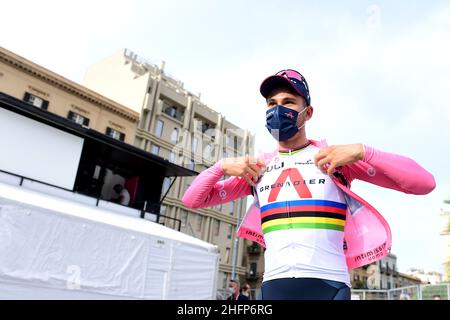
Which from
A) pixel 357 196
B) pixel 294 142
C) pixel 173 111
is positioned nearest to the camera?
pixel 357 196

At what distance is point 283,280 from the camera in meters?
1.65

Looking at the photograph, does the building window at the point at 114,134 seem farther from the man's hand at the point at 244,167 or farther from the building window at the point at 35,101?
the man's hand at the point at 244,167

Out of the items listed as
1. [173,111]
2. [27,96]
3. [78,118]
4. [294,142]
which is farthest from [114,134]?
[294,142]

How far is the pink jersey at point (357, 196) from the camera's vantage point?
5.25 feet

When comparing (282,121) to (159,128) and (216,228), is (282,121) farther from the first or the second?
(216,228)

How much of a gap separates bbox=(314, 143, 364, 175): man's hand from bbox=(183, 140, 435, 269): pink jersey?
4cm

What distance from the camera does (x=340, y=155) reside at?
1616 millimetres

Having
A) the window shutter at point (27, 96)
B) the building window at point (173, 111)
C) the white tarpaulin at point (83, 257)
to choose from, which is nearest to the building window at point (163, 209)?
the building window at point (173, 111)

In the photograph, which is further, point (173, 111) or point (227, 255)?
point (227, 255)

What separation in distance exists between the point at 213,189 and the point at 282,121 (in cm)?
54

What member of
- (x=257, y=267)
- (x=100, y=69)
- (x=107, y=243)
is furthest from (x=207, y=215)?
(x=107, y=243)

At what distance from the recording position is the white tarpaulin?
7836 millimetres

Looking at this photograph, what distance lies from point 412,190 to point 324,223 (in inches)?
15.8

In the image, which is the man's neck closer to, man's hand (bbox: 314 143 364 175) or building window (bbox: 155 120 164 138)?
man's hand (bbox: 314 143 364 175)
